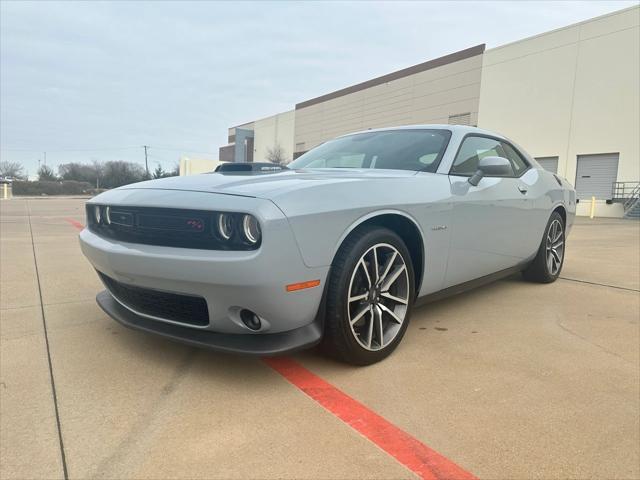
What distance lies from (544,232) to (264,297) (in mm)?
3142

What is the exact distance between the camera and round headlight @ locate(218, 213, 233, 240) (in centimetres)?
193

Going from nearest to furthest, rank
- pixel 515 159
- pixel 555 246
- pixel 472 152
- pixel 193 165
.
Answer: pixel 472 152 → pixel 515 159 → pixel 555 246 → pixel 193 165

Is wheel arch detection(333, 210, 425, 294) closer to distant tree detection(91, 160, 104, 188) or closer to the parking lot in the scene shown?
the parking lot

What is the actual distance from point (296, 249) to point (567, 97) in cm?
2486

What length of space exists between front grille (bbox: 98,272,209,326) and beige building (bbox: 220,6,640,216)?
2288 cm

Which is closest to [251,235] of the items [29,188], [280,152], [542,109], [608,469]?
[608,469]

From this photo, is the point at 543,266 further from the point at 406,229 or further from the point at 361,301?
the point at 361,301

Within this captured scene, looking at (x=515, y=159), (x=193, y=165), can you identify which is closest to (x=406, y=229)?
(x=515, y=159)

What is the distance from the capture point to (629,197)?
19891 mm

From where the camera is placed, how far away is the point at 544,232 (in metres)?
4.07

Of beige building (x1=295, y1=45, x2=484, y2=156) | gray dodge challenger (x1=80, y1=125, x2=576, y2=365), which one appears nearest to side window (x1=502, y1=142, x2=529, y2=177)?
gray dodge challenger (x1=80, y1=125, x2=576, y2=365)

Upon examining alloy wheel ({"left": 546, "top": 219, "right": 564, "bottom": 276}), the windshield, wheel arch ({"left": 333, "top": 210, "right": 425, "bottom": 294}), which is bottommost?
alloy wheel ({"left": 546, "top": 219, "right": 564, "bottom": 276})

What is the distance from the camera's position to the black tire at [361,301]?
83.3 inches

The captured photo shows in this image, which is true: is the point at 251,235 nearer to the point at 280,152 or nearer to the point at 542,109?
the point at 542,109
